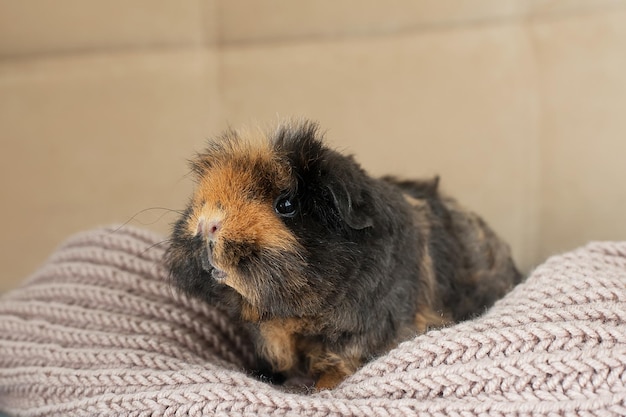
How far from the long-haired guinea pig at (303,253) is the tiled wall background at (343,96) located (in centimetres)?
58

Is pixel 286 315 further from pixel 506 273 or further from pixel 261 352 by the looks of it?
pixel 506 273

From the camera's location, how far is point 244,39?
142 cm

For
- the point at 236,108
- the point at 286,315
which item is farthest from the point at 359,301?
the point at 236,108

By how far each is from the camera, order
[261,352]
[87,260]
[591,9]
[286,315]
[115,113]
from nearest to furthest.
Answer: [286,315]
[261,352]
[87,260]
[591,9]
[115,113]

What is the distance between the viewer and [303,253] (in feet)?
2.37

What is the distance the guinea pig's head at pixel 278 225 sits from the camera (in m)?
0.71

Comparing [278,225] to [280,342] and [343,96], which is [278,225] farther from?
[343,96]

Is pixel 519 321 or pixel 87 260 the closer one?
pixel 519 321

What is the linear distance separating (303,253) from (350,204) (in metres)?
0.08

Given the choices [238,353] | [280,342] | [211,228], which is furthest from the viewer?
[238,353]

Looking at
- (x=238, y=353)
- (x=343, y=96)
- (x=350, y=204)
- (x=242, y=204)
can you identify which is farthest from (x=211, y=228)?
(x=343, y=96)

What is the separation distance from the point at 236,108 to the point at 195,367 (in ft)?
2.52

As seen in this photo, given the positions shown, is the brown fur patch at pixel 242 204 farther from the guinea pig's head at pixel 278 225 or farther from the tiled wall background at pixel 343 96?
the tiled wall background at pixel 343 96

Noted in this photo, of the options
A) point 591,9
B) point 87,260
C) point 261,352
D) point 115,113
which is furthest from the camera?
point 115,113
